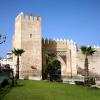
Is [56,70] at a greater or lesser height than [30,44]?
lesser

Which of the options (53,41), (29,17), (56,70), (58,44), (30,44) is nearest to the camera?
(30,44)

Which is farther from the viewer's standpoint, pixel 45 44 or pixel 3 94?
pixel 45 44

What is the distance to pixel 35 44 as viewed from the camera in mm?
42312

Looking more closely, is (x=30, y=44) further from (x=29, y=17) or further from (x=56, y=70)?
(x=56, y=70)

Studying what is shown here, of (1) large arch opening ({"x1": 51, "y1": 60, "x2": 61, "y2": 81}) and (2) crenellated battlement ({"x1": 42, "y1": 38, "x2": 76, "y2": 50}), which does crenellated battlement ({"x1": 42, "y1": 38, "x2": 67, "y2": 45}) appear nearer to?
(2) crenellated battlement ({"x1": 42, "y1": 38, "x2": 76, "y2": 50})

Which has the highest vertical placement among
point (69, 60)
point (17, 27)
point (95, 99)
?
point (17, 27)

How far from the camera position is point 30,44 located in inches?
1661

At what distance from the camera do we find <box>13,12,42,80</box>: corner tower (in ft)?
136

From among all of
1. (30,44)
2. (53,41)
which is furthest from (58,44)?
(30,44)

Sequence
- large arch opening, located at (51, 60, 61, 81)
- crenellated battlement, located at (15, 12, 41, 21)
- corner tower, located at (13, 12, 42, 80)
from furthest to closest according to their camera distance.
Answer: large arch opening, located at (51, 60, 61, 81) → crenellated battlement, located at (15, 12, 41, 21) → corner tower, located at (13, 12, 42, 80)

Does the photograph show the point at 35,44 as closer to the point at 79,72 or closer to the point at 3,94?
the point at 79,72

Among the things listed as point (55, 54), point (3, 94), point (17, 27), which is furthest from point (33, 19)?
point (3, 94)

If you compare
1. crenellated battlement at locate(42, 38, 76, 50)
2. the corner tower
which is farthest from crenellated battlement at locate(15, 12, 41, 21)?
crenellated battlement at locate(42, 38, 76, 50)

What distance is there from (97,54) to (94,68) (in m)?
1.99
